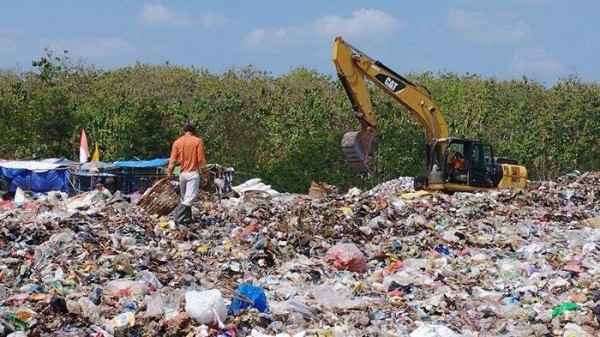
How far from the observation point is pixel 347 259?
31.2 feet

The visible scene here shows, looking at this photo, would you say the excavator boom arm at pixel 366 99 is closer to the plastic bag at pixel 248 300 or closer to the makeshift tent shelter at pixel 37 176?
the makeshift tent shelter at pixel 37 176

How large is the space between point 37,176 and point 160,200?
893 centimetres

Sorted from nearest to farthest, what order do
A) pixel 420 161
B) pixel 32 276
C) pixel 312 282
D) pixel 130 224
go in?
pixel 32 276 → pixel 312 282 → pixel 130 224 → pixel 420 161

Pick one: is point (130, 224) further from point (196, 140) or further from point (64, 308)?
point (64, 308)

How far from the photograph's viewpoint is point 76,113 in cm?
2675

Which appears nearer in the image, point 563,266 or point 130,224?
point 563,266

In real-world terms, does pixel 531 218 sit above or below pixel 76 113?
below

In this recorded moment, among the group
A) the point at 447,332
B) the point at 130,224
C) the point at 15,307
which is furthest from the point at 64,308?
the point at 130,224

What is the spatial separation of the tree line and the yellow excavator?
4671 millimetres

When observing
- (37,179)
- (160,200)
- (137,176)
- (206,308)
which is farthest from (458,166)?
(206,308)

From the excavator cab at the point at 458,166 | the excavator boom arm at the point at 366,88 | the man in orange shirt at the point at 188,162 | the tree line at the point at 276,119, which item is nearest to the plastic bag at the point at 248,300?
the man in orange shirt at the point at 188,162

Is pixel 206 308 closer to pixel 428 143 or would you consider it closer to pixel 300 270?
pixel 300 270

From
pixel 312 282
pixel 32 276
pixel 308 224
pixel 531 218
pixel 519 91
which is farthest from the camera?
pixel 519 91

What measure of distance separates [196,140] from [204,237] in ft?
3.72
